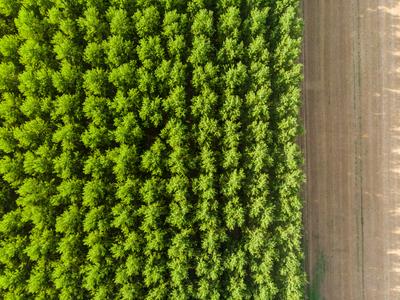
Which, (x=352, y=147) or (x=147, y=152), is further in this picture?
(x=352, y=147)

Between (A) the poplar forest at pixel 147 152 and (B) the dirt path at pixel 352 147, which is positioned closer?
(A) the poplar forest at pixel 147 152

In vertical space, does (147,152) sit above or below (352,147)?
below

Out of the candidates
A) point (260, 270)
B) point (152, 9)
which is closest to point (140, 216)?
point (260, 270)

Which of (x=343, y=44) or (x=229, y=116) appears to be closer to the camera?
(x=229, y=116)

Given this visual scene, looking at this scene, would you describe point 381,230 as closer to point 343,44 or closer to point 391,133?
point 391,133
